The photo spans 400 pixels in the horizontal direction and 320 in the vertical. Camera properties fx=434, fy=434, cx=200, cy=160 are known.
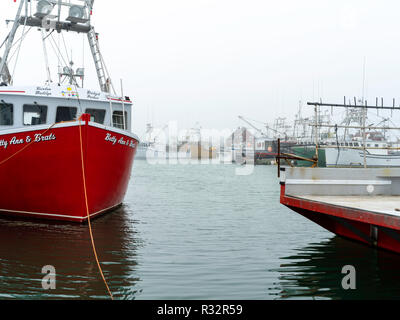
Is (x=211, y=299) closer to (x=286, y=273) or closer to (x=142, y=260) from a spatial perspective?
(x=286, y=273)

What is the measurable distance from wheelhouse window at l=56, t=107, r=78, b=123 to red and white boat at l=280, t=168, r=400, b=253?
30.1ft

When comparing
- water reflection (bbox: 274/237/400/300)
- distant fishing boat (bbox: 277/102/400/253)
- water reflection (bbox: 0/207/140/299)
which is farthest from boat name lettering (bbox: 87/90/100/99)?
water reflection (bbox: 274/237/400/300)

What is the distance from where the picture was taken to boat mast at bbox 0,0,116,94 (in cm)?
1847

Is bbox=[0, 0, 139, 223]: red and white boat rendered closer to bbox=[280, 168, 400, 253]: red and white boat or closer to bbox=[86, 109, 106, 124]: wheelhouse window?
bbox=[86, 109, 106, 124]: wheelhouse window

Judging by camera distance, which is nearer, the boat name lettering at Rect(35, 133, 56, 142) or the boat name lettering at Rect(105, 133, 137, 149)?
the boat name lettering at Rect(35, 133, 56, 142)

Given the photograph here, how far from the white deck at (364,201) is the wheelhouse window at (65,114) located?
9.82 m

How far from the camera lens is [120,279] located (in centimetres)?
850

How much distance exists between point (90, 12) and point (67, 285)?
48.7 ft

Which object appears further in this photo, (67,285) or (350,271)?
(350,271)

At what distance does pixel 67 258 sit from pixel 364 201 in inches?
277

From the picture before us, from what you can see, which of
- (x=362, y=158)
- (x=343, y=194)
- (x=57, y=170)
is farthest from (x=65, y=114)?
(x=362, y=158)

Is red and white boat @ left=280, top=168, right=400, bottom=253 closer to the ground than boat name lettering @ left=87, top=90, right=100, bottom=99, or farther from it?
closer to the ground

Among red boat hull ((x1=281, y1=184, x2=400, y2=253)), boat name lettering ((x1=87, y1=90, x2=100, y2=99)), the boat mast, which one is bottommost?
red boat hull ((x1=281, y1=184, x2=400, y2=253))

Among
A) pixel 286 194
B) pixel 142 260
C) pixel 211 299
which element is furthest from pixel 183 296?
pixel 286 194
